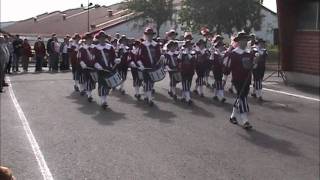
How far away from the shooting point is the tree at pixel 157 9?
160 feet

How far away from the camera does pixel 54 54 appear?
29.7 metres

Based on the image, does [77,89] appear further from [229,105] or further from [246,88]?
[246,88]

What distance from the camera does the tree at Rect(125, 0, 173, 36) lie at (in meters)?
48.6

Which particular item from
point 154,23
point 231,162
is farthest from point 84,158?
point 154,23

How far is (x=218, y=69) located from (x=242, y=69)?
4667 mm

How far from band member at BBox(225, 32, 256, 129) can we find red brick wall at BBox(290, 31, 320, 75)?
10.3 metres

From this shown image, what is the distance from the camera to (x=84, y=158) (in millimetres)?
9492

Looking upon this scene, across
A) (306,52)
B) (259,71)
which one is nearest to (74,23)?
(306,52)

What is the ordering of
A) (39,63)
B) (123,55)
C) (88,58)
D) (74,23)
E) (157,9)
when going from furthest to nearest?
1. (74,23)
2. (157,9)
3. (39,63)
4. (123,55)
5. (88,58)

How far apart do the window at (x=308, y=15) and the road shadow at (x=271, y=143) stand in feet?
38.5

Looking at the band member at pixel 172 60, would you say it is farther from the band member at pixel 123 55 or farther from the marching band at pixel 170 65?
the band member at pixel 123 55

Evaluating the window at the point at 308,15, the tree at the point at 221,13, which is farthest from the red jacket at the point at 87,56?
the tree at the point at 221,13

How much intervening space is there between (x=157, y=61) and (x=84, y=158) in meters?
6.62

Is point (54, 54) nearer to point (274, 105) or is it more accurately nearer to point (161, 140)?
point (274, 105)
